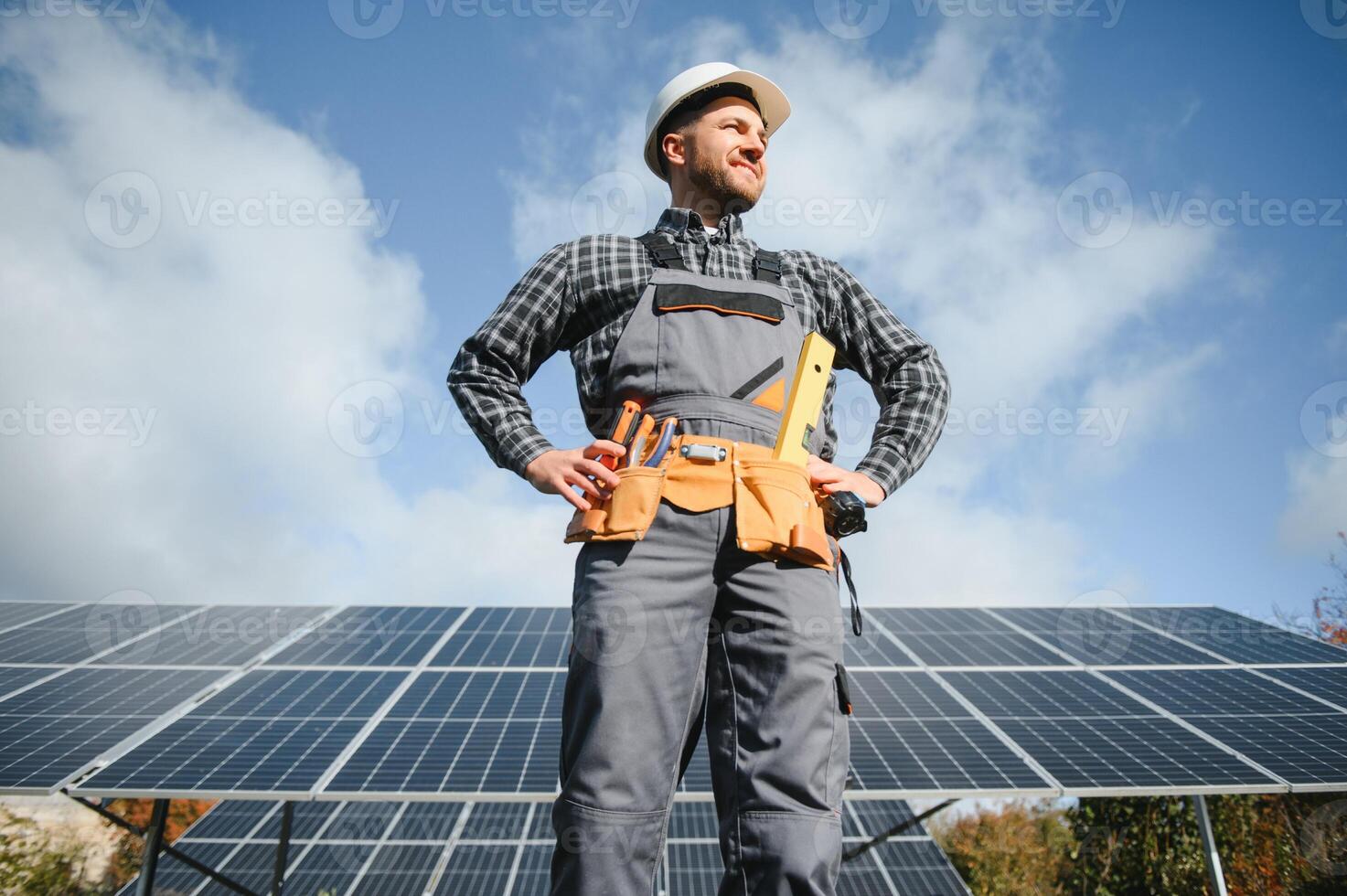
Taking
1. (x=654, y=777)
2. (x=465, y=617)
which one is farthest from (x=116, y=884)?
(x=654, y=777)

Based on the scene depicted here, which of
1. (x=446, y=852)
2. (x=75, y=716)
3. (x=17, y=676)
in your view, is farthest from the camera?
(x=446, y=852)

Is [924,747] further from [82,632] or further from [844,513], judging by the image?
[82,632]

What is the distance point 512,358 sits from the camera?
213cm

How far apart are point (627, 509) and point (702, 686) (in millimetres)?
447

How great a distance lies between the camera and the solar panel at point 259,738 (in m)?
5.99

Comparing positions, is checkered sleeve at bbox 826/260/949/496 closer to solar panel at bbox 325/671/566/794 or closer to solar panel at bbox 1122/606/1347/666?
solar panel at bbox 325/671/566/794

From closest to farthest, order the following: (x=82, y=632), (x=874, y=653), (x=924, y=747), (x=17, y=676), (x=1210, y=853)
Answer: (x=924, y=747)
(x=1210, y=853)
(x=17, y=676)
(x=874, y=653)
(x=82, y=632)

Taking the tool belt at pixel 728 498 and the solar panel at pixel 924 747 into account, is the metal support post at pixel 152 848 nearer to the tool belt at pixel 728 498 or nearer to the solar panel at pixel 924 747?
the solar panel at pixel 924 747

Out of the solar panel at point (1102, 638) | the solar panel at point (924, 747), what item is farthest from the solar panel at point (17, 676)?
the solar panel at point (1102, 638)

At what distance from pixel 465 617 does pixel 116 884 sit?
10343mm

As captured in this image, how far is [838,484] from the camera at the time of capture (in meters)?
1.92

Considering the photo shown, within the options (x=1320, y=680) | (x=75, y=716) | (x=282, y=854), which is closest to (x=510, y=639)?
(x=282, y=854)

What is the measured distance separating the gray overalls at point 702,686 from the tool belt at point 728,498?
0.05m

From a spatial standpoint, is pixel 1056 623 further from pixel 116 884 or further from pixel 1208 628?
pixel 116 884
